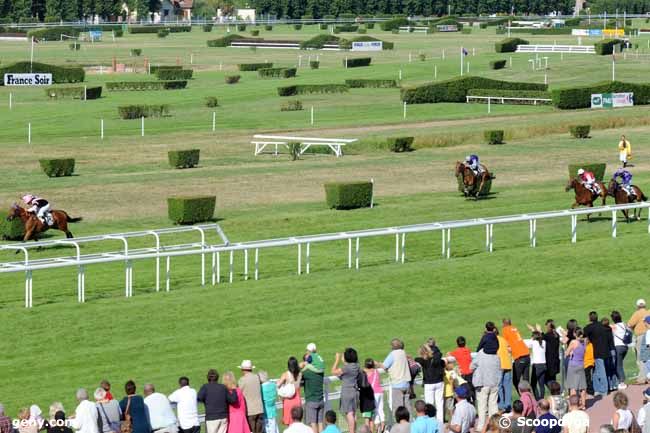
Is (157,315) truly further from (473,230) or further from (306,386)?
(473,230)

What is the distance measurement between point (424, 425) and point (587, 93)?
46233 mm

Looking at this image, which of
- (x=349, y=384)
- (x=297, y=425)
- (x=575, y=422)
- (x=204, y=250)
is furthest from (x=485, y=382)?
(x=204, y=250)

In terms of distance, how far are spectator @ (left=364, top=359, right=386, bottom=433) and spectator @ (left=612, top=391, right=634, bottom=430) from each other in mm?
2618

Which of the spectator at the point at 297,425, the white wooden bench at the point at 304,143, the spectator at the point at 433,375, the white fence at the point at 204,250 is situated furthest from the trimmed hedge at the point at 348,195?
the spectator at the point at 297,425

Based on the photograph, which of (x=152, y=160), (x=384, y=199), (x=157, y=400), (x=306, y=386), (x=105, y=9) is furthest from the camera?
(x=105, y=9)

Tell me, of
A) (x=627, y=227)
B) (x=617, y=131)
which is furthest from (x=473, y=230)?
(x=617, y=131)

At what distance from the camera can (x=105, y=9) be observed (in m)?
141

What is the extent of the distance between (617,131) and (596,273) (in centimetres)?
2586

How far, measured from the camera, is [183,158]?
40.5 meters

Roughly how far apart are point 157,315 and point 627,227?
38.6ft

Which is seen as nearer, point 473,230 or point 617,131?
point 473,230

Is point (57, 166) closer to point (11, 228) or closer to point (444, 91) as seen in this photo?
point (11, 228)

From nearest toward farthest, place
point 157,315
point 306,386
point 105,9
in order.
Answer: point 306,386, point 157,315, point 105,9

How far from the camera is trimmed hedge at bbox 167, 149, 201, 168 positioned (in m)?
40.4
